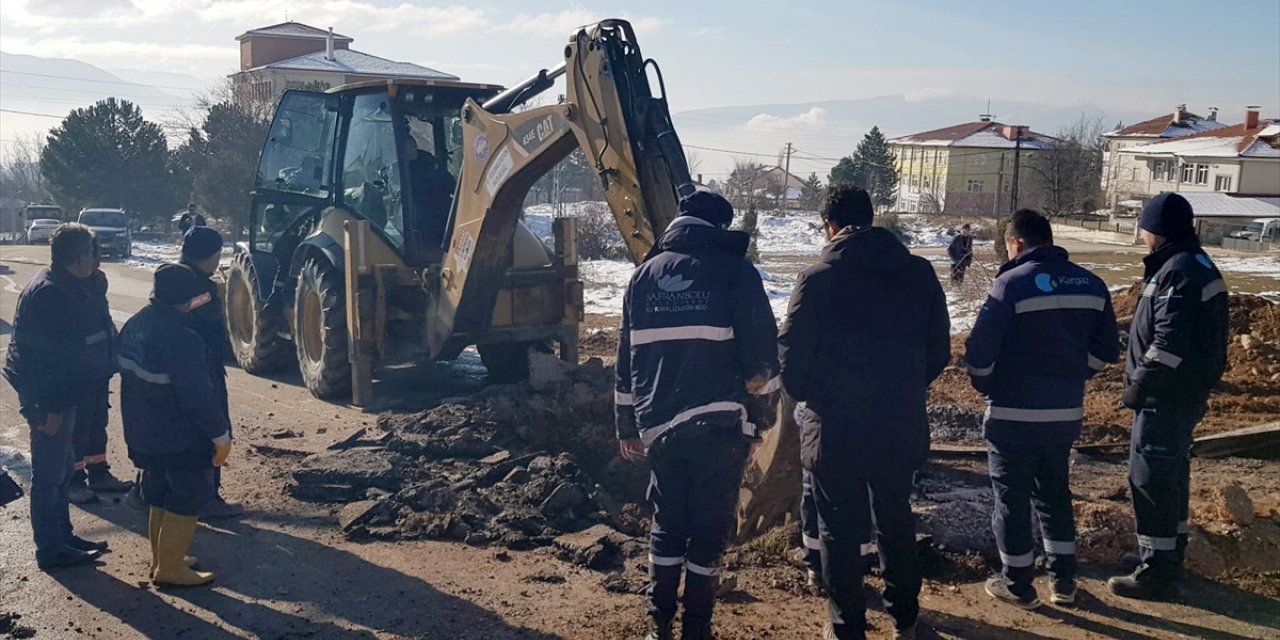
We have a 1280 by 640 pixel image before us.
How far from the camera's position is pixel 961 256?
20562mm

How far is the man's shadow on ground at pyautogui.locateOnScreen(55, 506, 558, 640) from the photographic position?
486cm

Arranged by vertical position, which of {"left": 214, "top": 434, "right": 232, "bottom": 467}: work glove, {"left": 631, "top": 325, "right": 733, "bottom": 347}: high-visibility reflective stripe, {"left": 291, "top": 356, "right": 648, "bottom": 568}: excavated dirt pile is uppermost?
{"left": 631, "top": 325, "right": 733, "bottom": 347}: high-visibility reflective stripe

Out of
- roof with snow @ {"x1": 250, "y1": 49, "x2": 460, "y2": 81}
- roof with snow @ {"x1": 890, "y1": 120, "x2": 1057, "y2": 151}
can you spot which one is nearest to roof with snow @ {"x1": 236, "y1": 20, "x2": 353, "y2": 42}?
roof with snow @ {"x1": 250, "y1": 49, "x2": 460, "y2": 81}

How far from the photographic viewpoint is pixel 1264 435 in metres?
7.65

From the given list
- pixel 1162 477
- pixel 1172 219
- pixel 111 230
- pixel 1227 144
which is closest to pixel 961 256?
pixel 1172 219

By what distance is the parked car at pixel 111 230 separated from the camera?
31.0 metres

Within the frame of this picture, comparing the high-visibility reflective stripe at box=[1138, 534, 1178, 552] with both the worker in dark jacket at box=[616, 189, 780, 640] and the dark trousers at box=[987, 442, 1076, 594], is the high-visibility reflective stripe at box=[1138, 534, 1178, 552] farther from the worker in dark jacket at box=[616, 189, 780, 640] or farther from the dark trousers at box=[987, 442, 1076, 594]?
the worker in dark jacket at box=[616, 189, 780, 640]

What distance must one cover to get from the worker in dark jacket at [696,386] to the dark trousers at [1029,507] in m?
1.26

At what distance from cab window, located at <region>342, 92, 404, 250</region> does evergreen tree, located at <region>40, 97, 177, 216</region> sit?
120 feet

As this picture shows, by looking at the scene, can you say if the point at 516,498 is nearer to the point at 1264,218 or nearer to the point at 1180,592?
the point at 1180,592

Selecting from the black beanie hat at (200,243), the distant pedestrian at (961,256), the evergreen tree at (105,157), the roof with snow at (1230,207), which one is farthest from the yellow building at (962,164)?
the black beanie hat at (200,243)

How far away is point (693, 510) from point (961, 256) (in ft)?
57.0

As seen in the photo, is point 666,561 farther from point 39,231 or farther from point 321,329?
point 39,231

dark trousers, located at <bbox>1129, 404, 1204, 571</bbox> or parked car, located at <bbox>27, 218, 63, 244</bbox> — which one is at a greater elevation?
dark trousers, located at <bbox>1129, 404, 1204, 571</bbox>
